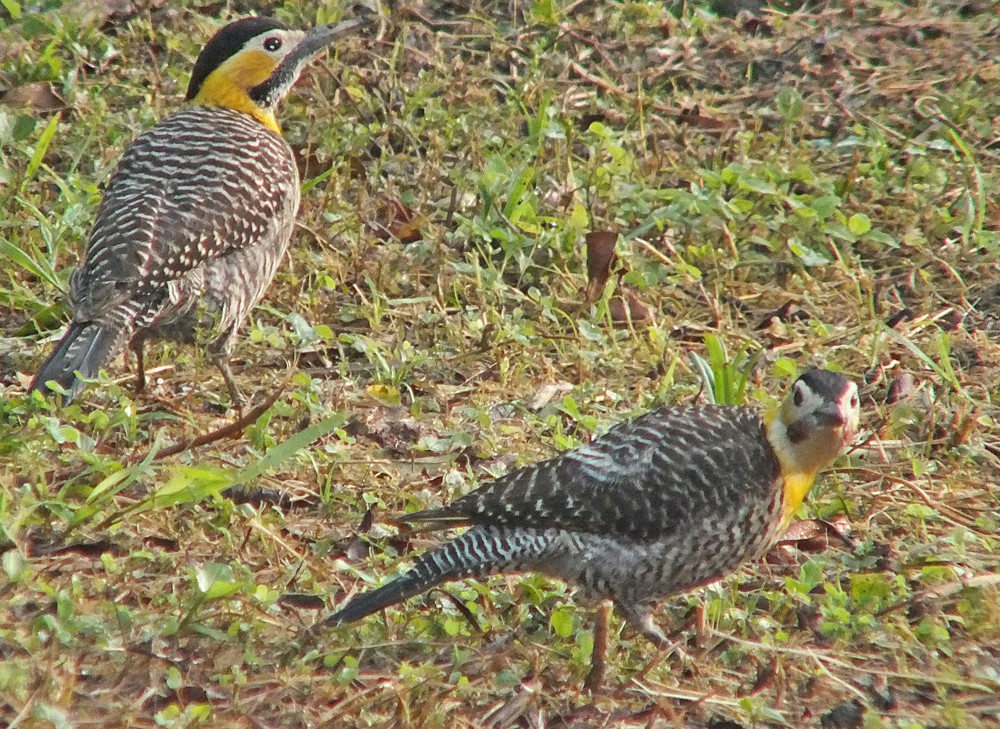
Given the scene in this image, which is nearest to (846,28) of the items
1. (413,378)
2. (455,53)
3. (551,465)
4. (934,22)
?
(934,22)

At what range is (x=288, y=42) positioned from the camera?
789 cm

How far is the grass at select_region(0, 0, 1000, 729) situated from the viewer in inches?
191

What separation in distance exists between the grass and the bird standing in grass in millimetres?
284

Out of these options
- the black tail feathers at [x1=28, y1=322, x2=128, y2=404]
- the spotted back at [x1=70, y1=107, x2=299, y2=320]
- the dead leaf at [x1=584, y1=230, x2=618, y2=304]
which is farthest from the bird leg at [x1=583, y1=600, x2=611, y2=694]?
the dead leaf at [x1=584, y1=230, x2=618, y2=304]

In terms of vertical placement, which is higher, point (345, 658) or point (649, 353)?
point (345, 658)

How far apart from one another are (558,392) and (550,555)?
1720 mm

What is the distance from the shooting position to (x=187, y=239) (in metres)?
6.44

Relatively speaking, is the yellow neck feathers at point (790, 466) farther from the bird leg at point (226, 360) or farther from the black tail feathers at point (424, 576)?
the bird leg at point (226, 360)

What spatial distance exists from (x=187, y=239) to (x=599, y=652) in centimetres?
282

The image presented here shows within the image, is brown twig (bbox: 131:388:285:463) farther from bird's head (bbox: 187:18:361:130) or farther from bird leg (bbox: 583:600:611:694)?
bird's head (bbox: 187:18:361:130)

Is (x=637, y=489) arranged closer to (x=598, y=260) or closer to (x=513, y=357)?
(x=513, y=357)

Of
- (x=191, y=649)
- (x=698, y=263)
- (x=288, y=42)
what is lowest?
(x=698, y=263)

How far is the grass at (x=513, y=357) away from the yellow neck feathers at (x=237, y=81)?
0.62 metres

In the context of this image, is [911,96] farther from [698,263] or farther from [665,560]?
[665,560]
